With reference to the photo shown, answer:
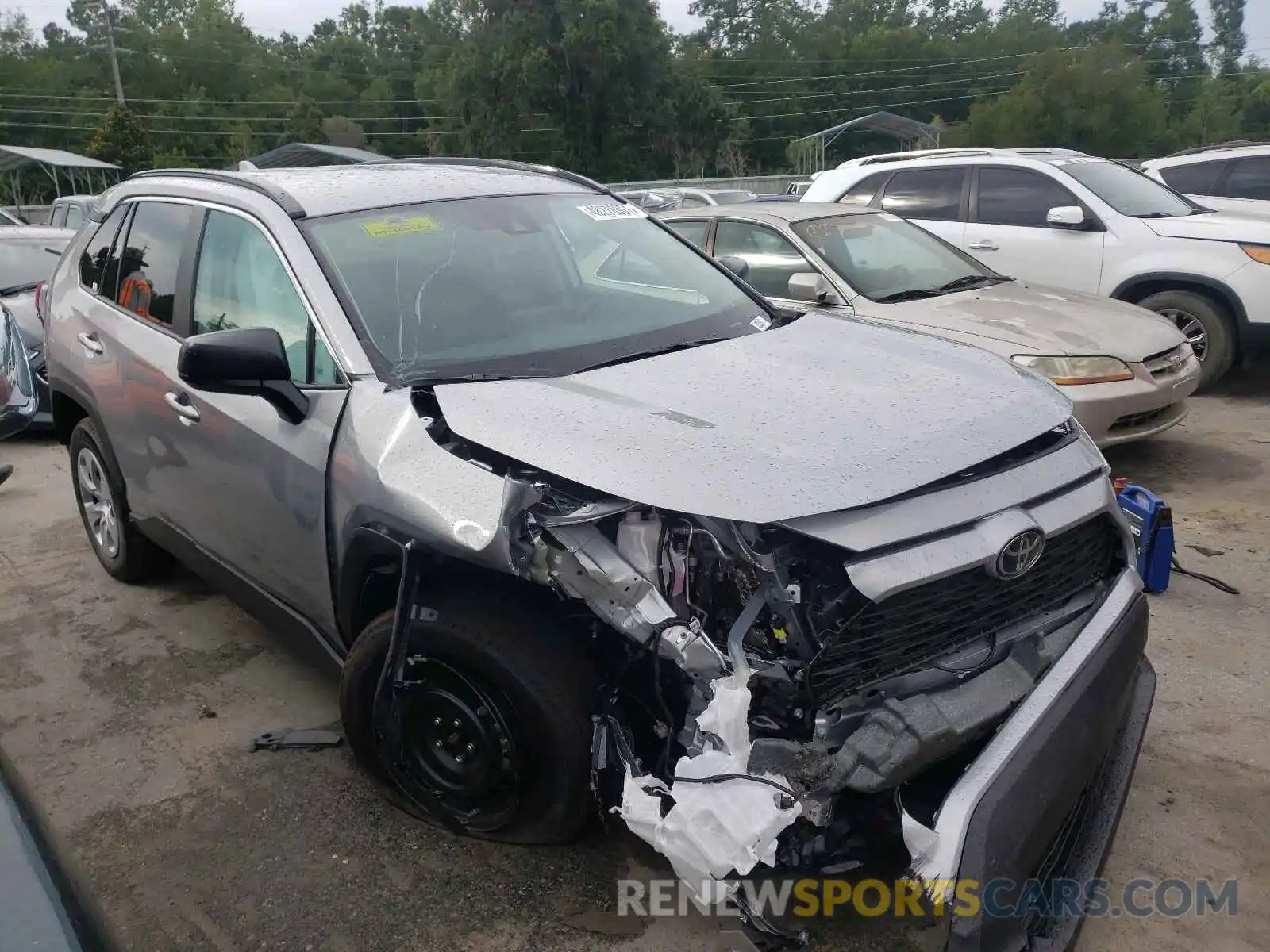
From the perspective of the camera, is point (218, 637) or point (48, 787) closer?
point (48, 787)

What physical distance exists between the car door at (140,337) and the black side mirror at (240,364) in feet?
2.95

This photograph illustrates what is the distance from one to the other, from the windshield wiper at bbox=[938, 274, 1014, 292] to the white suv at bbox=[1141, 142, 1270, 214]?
14.8 feet

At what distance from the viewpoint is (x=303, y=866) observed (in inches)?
112

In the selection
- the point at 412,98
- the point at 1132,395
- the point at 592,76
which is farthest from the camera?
the point at 412,98

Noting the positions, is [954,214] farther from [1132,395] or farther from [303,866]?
[303,866]

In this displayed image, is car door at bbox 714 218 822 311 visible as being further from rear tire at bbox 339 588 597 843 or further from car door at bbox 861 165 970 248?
rear tire at bbox 339 588 597 843

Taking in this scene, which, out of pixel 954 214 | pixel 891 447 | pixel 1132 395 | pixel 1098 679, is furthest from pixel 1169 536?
pixel 954 214

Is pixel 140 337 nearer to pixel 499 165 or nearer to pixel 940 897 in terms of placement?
pixel 499 165

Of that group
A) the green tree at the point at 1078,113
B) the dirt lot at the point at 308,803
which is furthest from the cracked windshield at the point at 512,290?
the green tree at the point at 1078,113

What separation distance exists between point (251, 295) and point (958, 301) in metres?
4.11

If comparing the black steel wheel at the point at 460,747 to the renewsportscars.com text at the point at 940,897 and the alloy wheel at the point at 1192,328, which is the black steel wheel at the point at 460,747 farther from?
the alloy wheel at the point at 1192,328

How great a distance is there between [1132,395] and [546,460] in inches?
165

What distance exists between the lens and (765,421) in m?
2.54

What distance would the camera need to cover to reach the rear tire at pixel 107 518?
14.7 ft
